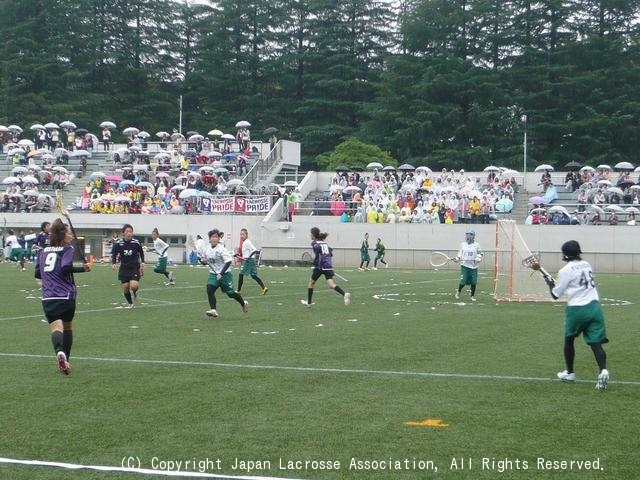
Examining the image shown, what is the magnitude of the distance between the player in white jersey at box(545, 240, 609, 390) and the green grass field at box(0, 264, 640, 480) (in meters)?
0.44

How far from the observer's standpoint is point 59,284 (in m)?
12.9

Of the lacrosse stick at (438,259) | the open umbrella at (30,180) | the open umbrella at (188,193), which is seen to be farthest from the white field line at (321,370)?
the open umbrella at (30,180)

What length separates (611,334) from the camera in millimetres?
18125

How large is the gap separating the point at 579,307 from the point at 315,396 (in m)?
3.33

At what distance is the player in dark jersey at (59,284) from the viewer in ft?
42.1

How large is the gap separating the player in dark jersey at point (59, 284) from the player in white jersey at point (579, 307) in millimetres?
5847

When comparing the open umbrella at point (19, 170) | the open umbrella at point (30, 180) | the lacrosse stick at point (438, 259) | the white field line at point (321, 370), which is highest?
the open umbrella at point (19, 170)

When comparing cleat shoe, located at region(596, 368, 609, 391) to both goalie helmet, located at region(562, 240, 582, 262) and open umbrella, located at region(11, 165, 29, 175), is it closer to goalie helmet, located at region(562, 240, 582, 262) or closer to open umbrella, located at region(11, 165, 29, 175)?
goalie helmet, located at region(562, 240, 582, 262)

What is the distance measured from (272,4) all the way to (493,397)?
7812cm

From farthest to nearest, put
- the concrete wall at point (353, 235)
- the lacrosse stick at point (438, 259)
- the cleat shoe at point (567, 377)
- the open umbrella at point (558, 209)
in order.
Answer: the open umbrella at point (558, 209) < the lacrosse stick at point (438, 259) < the concrete wall at point (353, 235) < the cleat shoe at point (567, 377)

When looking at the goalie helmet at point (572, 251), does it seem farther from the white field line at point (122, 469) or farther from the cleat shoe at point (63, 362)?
the cleat shoe at point (63, 362)

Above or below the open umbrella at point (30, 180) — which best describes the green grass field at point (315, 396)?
below

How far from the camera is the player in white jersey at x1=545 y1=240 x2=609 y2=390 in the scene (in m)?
12.0

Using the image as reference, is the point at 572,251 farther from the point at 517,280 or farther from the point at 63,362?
the point at 517,280
